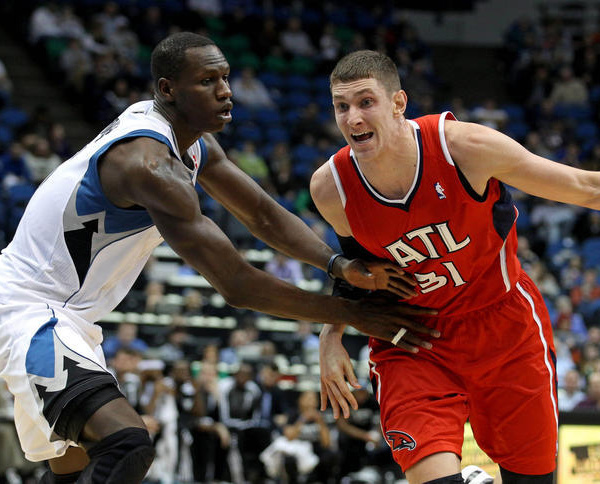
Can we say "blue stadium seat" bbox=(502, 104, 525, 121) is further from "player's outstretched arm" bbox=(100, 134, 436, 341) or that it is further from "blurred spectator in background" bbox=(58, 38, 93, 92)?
"player's outstretched arm" bbox=(100, 134, 436, 341)

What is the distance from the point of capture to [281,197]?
47.1 ft

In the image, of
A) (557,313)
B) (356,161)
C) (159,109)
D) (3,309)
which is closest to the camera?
(3,309)

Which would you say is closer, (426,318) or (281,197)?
(426,318)

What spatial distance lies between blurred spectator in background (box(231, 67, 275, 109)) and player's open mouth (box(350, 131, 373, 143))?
40.4ft

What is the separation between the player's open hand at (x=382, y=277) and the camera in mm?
4234

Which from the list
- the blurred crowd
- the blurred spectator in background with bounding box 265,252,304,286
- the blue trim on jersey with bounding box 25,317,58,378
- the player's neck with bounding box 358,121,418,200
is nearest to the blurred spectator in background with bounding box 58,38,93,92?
the blurred crowd

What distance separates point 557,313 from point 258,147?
5.63 m

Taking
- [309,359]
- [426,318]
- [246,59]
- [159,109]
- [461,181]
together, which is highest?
[246,59]

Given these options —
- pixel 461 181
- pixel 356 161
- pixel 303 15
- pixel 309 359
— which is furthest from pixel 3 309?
pixel 303 15

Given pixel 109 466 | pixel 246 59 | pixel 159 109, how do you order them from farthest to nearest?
pixel 246 59
pixel 159 109
pixel 109 466

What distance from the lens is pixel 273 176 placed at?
577 inches

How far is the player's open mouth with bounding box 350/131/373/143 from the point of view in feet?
13.7

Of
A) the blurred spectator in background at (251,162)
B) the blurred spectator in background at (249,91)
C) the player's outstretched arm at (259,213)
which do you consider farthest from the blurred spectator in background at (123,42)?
the player's outstretched arm at (259,213)

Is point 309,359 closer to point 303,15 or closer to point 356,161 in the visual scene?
point 356,161
